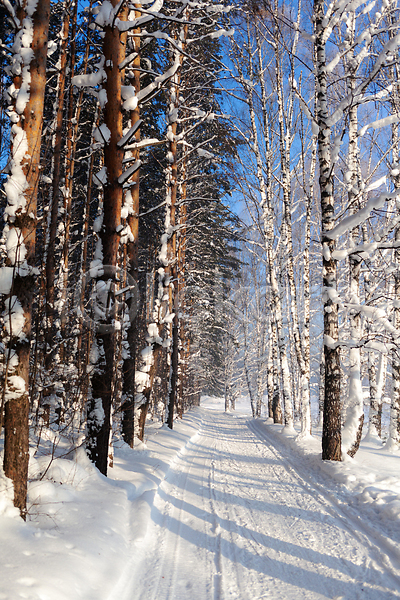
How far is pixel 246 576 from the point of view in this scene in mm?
3121

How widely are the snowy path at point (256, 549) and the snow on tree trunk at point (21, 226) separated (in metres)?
1.50

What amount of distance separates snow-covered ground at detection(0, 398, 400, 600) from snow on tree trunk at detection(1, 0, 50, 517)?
37 centimetres

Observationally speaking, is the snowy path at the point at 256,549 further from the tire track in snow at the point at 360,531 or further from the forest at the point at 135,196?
the forest at the point at 135,196

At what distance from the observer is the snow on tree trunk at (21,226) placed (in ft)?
10.4

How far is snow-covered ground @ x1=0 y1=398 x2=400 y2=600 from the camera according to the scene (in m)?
2.83

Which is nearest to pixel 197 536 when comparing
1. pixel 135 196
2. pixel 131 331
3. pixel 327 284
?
pixel 131 331

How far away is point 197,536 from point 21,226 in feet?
12.5

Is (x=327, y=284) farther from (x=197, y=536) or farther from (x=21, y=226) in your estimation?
(x=21, y=226)

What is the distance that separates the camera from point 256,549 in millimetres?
3631

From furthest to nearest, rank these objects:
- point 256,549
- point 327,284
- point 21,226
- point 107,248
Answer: point 327,284 < point 107,248 < point 256,549 < point 21,226

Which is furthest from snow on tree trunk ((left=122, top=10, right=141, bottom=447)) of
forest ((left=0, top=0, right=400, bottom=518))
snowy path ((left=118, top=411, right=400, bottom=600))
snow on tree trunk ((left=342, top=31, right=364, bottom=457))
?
snow on tree trunk ((left=342, top=31, right=364, bottom=457))

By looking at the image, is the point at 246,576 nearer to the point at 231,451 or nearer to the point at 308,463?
the point at 308,463

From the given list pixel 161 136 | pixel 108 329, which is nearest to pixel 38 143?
pixel 108 329

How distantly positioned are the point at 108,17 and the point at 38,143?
2980 millimetres
